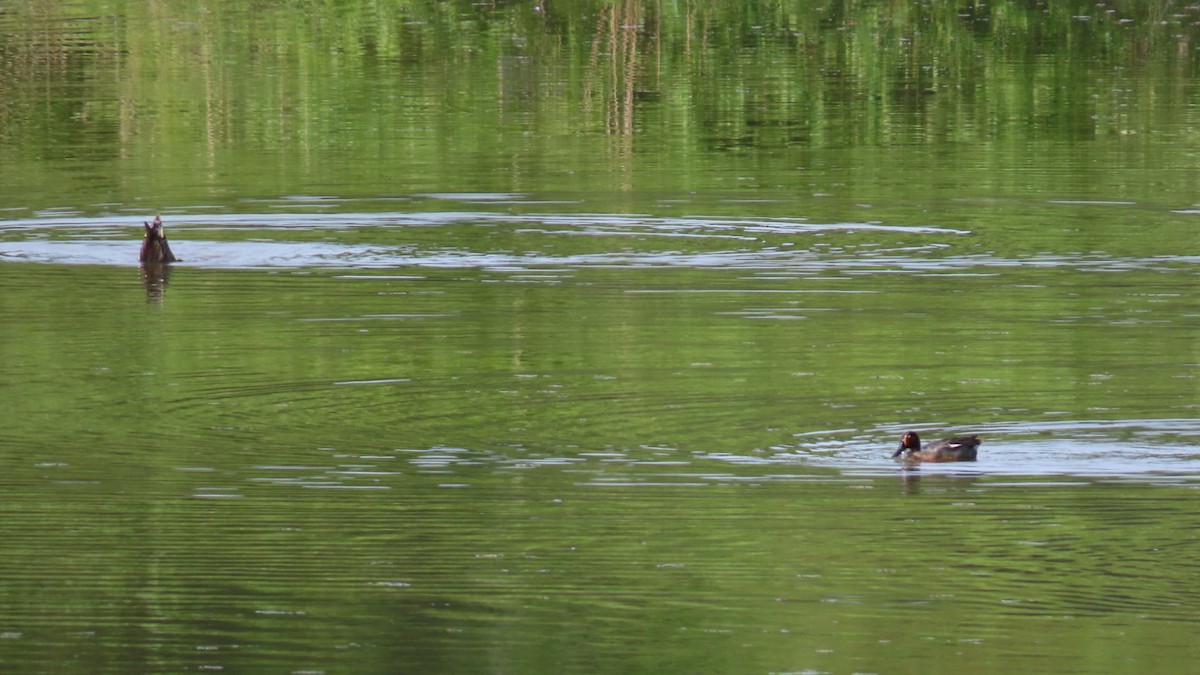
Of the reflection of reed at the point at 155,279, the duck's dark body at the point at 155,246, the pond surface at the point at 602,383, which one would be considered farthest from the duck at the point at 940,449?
the duck's dark body at the point at 155,246

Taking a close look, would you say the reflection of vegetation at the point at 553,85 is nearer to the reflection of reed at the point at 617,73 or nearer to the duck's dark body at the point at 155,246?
the reflection of reed at the point at 617,73

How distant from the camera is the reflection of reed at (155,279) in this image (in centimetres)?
A: 1683

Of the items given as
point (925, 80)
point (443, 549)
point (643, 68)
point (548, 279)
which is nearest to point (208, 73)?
point (643, 68)

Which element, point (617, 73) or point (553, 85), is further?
point (617, 73)

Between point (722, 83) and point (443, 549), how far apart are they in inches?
860

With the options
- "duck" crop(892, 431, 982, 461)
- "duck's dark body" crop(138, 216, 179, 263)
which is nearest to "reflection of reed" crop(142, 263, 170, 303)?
"duck's dark body" crop(138, 216, 179, 263)

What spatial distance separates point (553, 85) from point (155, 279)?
573 inches

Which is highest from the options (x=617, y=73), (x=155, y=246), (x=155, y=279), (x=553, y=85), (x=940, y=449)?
(x=617, y=73)

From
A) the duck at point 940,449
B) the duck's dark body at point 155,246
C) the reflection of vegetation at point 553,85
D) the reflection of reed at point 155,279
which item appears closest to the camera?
the duck at point 940,449

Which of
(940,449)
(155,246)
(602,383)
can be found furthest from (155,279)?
(940,449)

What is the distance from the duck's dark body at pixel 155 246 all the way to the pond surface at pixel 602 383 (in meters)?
0.11

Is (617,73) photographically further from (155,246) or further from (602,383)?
(602,383)

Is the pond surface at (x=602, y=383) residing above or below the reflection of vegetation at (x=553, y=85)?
below

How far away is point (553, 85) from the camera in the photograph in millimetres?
31594
